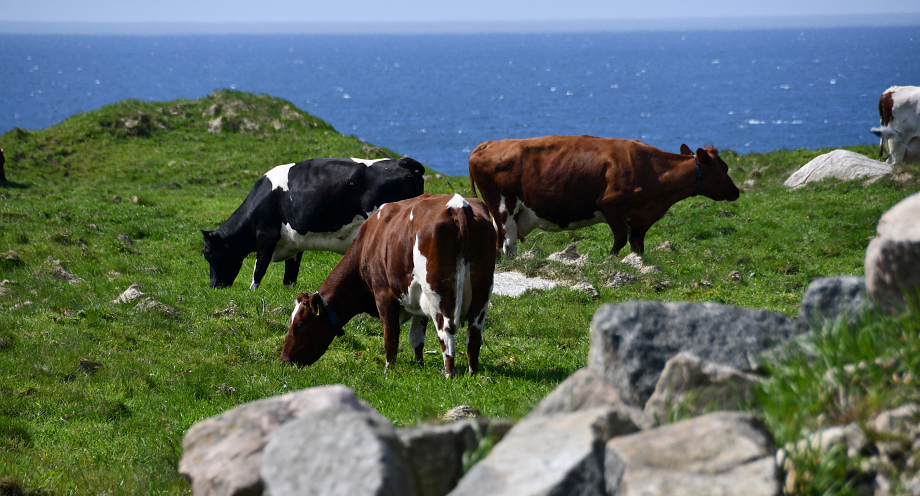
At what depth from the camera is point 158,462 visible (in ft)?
25.5

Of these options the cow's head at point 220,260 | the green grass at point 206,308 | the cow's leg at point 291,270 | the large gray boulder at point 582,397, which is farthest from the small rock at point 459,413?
the cow's head at point 220,260

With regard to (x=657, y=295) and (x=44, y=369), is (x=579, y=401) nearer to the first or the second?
(x=44, y=369)

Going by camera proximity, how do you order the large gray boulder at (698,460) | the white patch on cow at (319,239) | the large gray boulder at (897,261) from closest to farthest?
the large gray boulder at (698,460) < the large gray boulder at (897,261) < the white patch on cow at (319,239)

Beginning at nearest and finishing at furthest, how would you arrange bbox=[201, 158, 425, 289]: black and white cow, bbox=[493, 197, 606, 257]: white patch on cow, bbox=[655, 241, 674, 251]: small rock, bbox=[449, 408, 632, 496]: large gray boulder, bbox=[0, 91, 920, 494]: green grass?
bbox=[449, 408, 632, 496]: large gray boulder, bbox=[0, 91, 920, 494]: green grass, bbox=[201, 158, 425, 289]: black and white cow, bbox=[655, 241, 674, 251]: small rock, bbox=[493, 197, 606, 257]: white patch on cow

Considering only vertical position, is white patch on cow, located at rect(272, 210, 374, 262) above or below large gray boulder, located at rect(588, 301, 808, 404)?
below

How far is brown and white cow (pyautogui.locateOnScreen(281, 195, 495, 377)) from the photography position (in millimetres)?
10242

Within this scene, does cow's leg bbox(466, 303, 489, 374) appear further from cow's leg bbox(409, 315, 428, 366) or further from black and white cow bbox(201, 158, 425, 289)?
black and white cow bbox(201, 158, 425, 289)

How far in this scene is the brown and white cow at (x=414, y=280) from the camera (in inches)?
403

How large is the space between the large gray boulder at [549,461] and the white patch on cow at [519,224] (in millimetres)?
14488

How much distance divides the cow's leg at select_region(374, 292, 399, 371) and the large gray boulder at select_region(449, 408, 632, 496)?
22.4 ft

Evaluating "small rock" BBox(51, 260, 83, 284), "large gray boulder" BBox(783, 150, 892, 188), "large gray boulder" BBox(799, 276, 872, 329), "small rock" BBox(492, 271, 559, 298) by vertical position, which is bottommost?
"small rock" BBox(492, 271, 559, 298)

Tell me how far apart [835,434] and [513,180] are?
15.1 meters

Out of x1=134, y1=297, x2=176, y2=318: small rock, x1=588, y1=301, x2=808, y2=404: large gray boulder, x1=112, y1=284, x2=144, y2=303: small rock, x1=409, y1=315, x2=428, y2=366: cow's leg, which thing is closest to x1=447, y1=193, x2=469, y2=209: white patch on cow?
x1=409, y1=315, x2=428, y2=366: cow's leg

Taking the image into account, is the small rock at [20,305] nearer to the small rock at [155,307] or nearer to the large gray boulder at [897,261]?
the small rock at [155,307]
